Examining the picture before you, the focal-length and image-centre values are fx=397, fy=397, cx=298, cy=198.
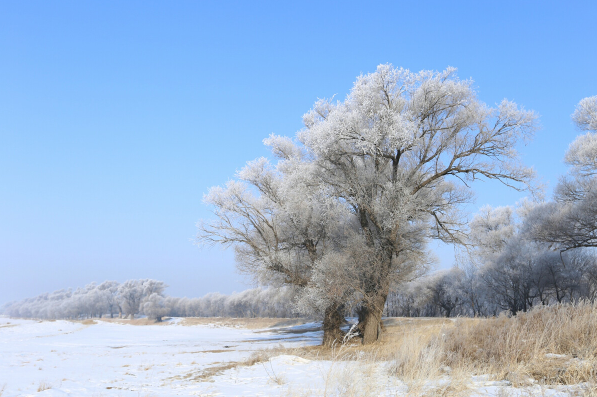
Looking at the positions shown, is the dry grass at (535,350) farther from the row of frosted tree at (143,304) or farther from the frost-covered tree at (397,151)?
the row of frosted tree at (143,304)

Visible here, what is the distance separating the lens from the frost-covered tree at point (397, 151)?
53.1 feet

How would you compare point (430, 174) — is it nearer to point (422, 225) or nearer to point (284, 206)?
point (422, 225)

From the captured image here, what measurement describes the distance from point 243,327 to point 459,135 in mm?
48345

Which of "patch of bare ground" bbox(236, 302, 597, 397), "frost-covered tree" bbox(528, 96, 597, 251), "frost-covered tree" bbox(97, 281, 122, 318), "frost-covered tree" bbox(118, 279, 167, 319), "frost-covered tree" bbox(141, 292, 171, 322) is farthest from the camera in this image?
"frost-covered tree" bbox(97, 281, 122, 318)

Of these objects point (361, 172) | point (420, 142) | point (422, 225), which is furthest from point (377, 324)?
point (420, 142)

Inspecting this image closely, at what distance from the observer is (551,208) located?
116 ft

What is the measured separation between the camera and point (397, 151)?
54.7ft

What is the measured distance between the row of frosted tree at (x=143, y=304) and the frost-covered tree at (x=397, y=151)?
244 feet

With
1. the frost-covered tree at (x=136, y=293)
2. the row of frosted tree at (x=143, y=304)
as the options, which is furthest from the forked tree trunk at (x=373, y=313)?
the frost-covered tree at (x=136, y=293)

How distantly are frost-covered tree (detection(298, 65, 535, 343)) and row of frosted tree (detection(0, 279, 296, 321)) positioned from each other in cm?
7448

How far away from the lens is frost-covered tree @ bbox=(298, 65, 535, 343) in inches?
637

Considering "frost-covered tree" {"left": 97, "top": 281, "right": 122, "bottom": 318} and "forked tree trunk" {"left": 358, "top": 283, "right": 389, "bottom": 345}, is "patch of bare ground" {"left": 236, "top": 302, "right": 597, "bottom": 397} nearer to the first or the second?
"forked tree trunk" {"left": 358, "top": 283, "right": 389, "bottom": 345}

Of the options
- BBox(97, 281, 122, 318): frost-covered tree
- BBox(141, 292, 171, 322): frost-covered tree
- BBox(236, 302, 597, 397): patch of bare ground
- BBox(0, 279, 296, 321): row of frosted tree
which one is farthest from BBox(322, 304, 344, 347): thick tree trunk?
BBox(97, 281, 122, 318): frost-covered tree

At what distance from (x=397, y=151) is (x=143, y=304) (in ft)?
368
